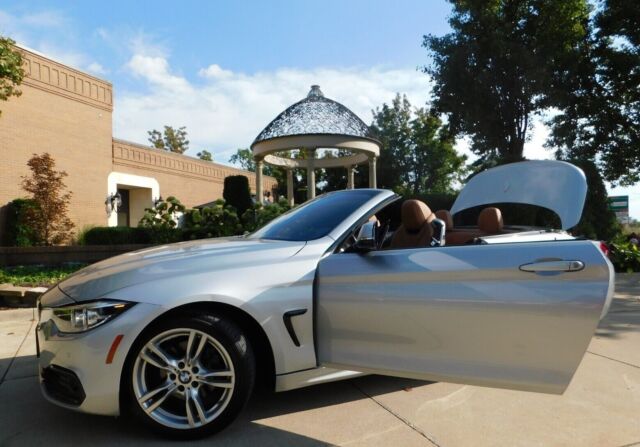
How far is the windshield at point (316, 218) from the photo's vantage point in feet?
10.9

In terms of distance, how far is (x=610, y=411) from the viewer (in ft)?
10.5

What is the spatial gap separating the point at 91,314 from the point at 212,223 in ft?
26.7

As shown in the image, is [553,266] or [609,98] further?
[609,98]

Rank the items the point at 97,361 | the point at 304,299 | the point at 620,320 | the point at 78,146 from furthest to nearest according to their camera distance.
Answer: the point at 78,146 → the point at 620,320 → the point at 304,299 → the point at 97,361

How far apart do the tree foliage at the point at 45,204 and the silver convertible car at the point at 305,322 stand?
14354mm

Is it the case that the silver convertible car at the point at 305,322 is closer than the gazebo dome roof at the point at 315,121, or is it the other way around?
the silver convertible car at the point at 305,322

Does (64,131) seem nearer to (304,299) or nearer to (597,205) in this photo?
→ (597,205)

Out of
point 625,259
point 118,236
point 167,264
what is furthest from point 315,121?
point 167,264

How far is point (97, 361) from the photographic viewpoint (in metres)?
2.55

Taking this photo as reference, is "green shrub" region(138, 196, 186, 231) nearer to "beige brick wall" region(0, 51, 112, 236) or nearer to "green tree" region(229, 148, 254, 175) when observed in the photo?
"beige brick wall" region(0, 51, 112, 236)

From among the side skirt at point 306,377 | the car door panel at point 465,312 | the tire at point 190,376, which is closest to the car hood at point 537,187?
the car door panel at point 465,312

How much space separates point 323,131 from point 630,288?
9879mm

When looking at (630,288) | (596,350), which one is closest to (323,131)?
(630,288)

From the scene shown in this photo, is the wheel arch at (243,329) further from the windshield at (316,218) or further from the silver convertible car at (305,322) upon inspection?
the windshield at (316,218)
